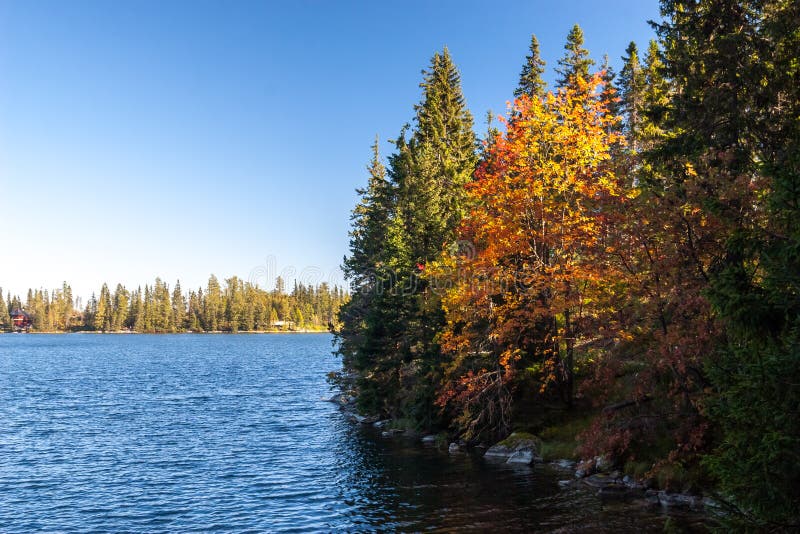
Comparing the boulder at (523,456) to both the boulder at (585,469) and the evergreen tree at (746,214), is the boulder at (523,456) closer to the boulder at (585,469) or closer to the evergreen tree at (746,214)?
the boulder at (585,469)

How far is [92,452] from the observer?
32625 mm

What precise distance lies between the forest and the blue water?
373 cm

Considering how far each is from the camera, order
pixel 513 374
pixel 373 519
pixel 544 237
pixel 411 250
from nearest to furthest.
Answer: pixel 373 519 → pixel 544 237 → pixel 513 374 → pixel 411 250

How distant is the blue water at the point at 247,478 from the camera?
69.0 feet

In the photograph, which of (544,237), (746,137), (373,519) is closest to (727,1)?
(746,137)

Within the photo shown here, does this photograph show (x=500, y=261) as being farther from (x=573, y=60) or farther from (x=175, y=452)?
(x=573, y=60)

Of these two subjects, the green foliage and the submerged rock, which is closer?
the submerged rock

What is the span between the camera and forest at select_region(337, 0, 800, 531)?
11969 millimetres

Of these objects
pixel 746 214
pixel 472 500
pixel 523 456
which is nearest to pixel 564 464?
pixel 523 456

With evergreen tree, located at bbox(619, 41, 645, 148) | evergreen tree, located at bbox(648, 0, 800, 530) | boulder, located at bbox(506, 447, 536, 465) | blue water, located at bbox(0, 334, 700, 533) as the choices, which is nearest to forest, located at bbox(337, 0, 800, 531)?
evergreen tree, located at bbox(648, 0, 800, 530)

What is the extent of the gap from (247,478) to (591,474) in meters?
15.2

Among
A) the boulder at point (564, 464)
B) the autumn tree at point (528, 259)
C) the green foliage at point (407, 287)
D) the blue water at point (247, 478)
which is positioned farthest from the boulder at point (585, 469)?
the green foliage at point (407, 287)

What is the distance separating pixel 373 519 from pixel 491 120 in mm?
69556

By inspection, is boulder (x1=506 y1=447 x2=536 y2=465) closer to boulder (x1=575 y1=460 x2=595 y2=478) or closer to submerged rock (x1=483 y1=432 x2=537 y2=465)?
submerged rock (x1=483 y1=432 x2=537 y2=465)
